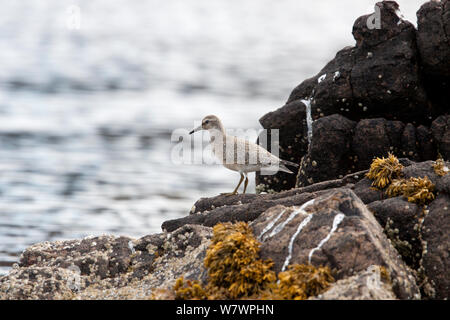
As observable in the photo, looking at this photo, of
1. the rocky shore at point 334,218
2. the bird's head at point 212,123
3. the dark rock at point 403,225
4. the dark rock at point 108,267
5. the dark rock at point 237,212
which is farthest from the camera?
the bird's head at point 212,123

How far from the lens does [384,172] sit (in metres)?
9.77

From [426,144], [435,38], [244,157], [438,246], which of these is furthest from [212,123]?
[438,246]

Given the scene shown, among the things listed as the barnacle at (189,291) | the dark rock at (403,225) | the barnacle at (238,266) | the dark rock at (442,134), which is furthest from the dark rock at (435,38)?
the barnacle at (189,291)

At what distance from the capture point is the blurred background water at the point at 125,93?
24016mm

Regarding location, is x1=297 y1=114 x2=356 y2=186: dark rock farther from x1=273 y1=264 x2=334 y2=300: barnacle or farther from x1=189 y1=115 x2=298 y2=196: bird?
x1=273 y1=264 x2=334 y2=300: barnacle

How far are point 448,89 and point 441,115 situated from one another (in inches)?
31.8

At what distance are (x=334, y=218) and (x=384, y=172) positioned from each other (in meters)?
2.05

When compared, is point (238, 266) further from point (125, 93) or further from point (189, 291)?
point (125, 93)

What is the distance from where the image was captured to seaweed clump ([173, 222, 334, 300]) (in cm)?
743

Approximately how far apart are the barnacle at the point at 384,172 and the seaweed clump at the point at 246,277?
2.46 m

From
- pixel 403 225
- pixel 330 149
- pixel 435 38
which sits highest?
pixel 435 38

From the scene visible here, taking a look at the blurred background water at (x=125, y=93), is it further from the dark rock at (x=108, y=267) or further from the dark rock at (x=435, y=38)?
the dark rock at (x=435, y=38)
